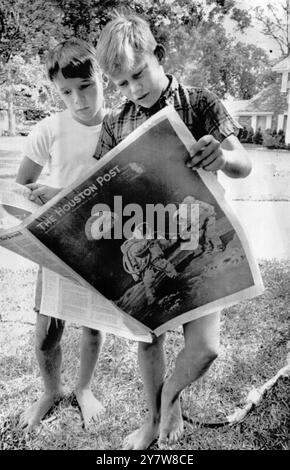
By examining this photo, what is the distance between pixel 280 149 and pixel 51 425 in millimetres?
968

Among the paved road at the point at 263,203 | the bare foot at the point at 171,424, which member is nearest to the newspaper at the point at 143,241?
the paved road at the point at 263,203

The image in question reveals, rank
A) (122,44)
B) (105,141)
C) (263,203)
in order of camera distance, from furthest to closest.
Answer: (263,203) < (105,141) < (122,44)

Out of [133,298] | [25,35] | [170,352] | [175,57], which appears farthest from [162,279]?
[25,35]

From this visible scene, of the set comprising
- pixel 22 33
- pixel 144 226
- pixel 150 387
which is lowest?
pixel 150 387

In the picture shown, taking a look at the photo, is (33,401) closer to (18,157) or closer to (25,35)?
(18,157)

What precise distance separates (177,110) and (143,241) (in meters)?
0.31

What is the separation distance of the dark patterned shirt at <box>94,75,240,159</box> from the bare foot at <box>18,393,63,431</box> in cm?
69

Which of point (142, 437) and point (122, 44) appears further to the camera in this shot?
point (142, 437)

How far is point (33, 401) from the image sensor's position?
60.3 inches

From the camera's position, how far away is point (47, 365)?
59.1 inches

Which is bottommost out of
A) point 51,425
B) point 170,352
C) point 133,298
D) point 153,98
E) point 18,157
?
point 51,425

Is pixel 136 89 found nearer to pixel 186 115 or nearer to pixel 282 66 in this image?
pixel 186 115

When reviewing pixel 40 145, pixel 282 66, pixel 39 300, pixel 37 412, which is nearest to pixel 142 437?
pixel 37 412

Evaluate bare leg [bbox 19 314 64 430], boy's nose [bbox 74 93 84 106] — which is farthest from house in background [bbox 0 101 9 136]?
bare leg [bbox 19 314 64 430]
